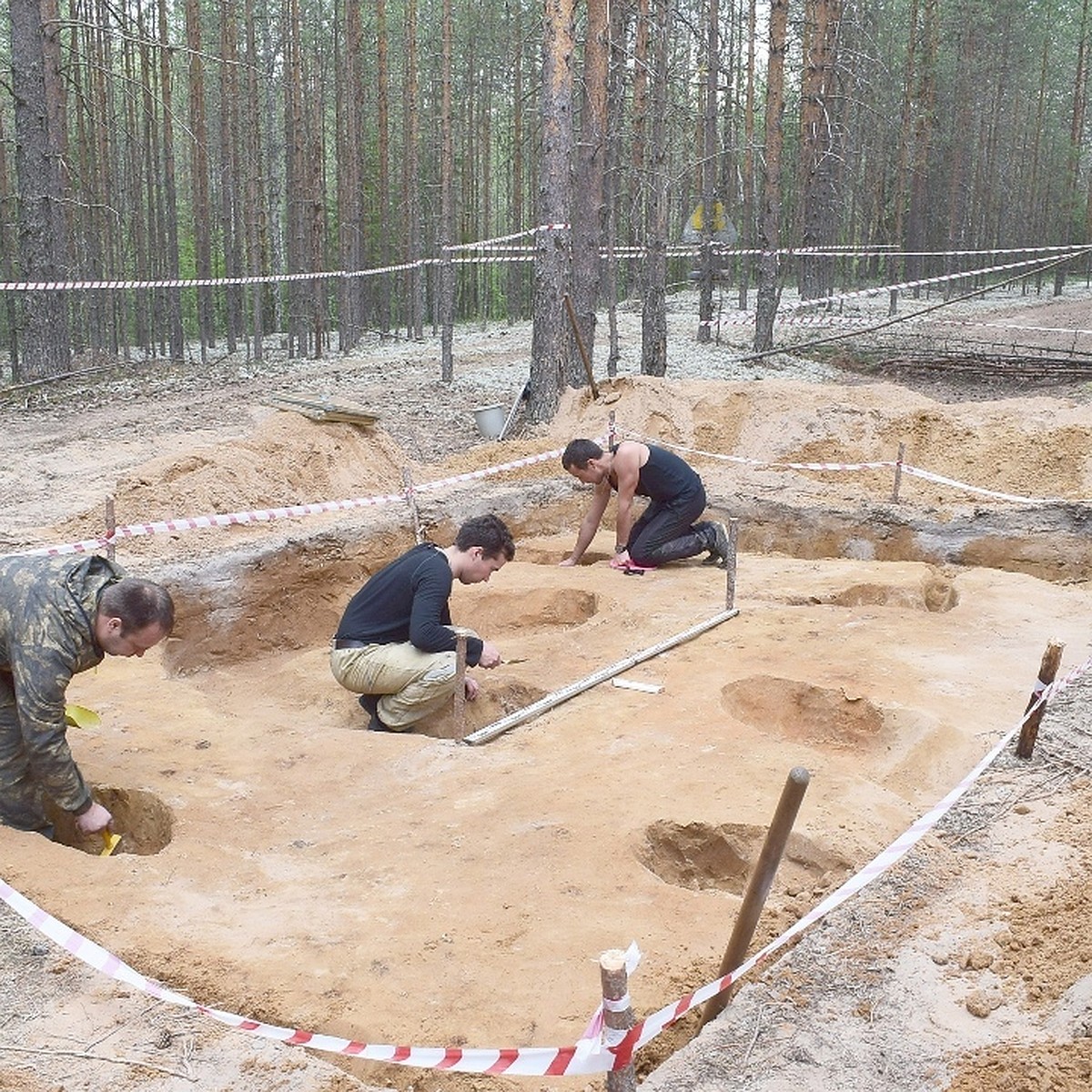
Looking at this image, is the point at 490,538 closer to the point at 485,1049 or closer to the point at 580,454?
the point at 580,454

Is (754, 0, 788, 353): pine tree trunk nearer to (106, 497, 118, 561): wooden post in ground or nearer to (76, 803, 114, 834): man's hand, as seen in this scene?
(106, 497, 118, 561): wooden post in ground

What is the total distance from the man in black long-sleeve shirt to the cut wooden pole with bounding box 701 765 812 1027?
124 inches

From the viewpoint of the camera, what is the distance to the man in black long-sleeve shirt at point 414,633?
18.9 feet

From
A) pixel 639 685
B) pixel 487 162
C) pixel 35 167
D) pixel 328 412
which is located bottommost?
pixel 639 685

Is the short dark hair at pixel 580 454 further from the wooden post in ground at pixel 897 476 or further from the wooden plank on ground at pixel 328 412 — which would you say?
the wooden plank on ground at pixel 328 412

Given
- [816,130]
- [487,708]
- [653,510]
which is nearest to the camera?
[487,708]

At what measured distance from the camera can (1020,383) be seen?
16734 millimetres

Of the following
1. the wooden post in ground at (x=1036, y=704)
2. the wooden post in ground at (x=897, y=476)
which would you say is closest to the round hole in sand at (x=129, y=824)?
the wooden post in ground at (x=1036, y=704)

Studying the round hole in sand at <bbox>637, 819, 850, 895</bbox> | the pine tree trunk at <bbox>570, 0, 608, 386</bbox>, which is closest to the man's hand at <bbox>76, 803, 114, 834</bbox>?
the round hole in sand at <bbox>637, 819, 850, 895</bbox>

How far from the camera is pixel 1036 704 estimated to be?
445 centimetres

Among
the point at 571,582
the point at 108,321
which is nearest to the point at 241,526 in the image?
the point at 571,582

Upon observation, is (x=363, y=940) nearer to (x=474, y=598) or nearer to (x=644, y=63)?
(x=474, y=598)

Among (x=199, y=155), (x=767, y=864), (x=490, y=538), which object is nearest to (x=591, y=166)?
(x=199, y=155)

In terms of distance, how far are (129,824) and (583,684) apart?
8.32 ft
